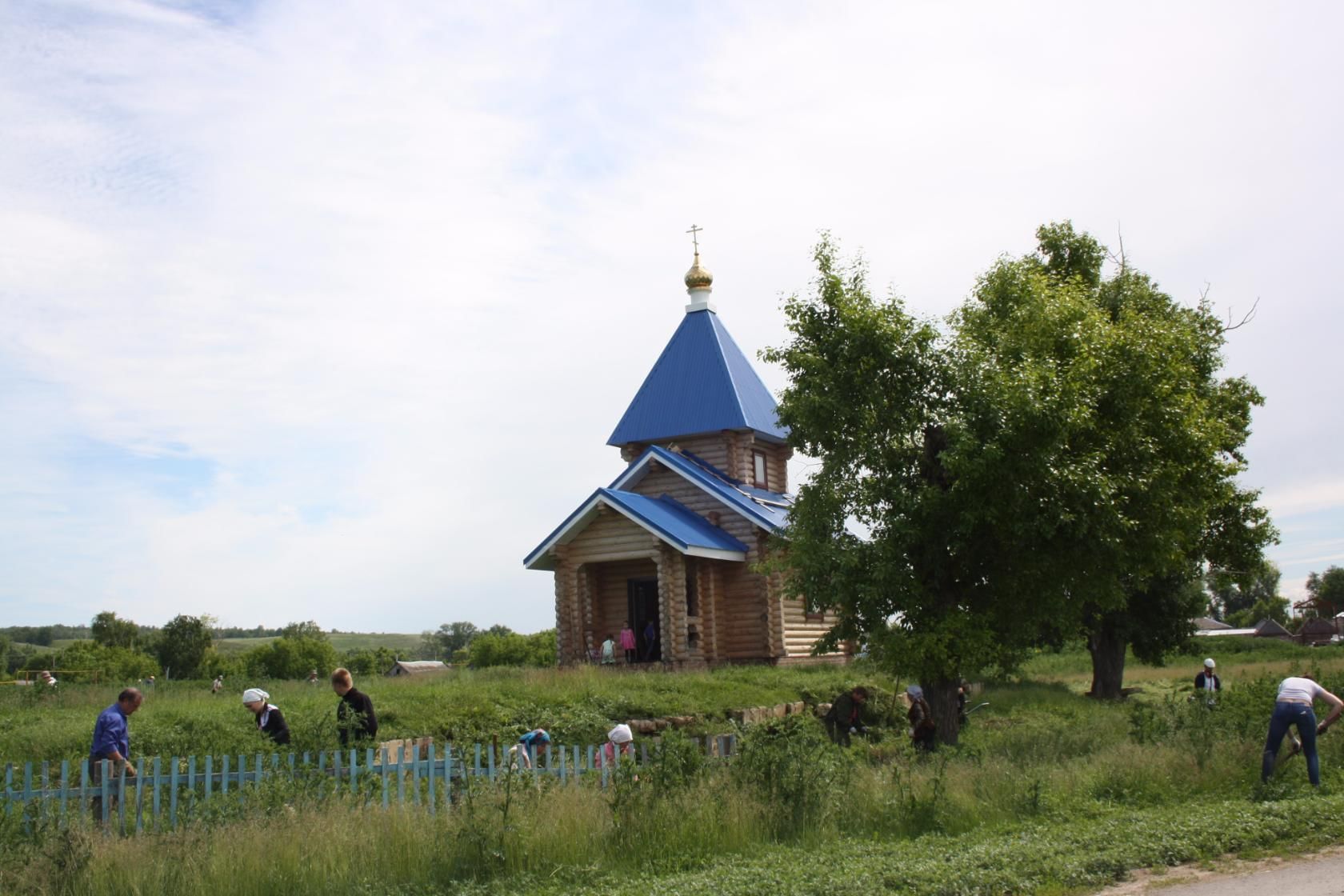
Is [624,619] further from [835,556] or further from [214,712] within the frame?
[214,712]

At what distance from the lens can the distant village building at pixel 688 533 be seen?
26.3m

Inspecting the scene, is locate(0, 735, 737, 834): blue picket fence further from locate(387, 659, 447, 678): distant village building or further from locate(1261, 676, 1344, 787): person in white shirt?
locate(387, 659, 447, 678): distant village building

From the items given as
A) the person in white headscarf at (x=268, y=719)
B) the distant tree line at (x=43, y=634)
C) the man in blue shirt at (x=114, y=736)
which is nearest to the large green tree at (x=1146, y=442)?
the person in white headscarf at (x=268, y=719)

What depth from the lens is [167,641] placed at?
5400cm


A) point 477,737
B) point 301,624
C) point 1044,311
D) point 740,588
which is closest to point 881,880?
point 477,737

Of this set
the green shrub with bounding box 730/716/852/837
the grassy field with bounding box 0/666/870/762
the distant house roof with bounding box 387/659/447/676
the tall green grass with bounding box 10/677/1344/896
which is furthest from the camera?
the distant house roof with bounding box 387/659/447/676

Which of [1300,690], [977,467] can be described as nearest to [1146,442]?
[977,467]

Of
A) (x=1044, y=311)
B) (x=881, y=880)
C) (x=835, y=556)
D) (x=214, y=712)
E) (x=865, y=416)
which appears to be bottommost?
(x=881, y=880)

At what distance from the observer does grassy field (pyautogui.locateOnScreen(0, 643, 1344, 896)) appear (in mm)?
8328

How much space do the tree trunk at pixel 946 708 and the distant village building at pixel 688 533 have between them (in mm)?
7443

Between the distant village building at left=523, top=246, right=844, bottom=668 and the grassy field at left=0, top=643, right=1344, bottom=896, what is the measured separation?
11525mm

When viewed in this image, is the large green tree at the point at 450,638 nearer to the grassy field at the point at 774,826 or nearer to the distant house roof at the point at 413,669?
the distant house roof at the point at 413,669

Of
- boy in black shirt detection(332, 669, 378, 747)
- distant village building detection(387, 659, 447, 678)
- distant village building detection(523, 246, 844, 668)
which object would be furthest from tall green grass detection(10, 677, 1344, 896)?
distant village building detection(523, 246, 844, 668)

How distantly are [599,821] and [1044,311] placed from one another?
38.1 ft
